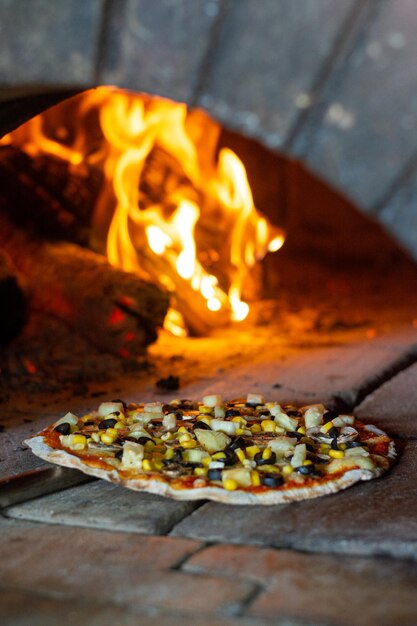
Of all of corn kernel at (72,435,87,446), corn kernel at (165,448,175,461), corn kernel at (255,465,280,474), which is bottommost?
corn kernel at (72,435,87,446)

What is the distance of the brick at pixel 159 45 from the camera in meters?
2.06

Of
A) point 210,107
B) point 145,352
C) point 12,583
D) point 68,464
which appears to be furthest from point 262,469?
point 145,352

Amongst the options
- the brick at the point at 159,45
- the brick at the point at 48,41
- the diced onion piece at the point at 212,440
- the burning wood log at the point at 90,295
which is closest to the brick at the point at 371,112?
the brick at the point at 159,45

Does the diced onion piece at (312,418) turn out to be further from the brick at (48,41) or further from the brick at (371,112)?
the brick at (48,41)

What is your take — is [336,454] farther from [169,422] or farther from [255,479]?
[169,422]

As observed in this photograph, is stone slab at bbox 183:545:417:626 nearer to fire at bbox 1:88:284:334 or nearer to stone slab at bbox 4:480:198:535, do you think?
stone slab at bbox 4:480:198:535

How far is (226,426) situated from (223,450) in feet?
0.68

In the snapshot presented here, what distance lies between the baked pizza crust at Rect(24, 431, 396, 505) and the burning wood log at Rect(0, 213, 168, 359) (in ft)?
6.72

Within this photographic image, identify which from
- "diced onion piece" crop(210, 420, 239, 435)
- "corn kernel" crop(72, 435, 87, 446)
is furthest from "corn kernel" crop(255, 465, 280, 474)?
"corn kernel" crop(72, 435, 87, 446)

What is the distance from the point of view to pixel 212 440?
2770 millimetres

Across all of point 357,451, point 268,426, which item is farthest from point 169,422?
point 357,451

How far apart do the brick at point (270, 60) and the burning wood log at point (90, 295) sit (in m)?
2.68

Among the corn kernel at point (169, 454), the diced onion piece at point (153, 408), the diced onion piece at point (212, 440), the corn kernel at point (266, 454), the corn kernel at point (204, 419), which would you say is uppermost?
the corn kernel at point (266, 454)

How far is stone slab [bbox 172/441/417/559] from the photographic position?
220 cm
